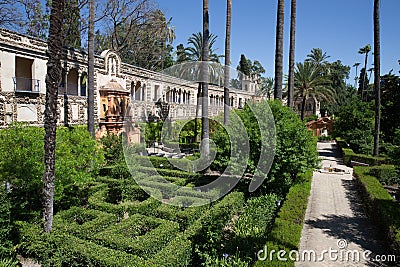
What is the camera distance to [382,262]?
7430 mm

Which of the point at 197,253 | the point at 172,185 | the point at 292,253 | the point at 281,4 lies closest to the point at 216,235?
the point at 197,253

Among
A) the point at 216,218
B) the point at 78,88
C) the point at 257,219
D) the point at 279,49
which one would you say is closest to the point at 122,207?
the point at 216,218

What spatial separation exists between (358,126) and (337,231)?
18.4 meters

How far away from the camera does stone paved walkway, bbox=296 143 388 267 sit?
7604mm

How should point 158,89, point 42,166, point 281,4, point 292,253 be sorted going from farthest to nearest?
point 158,89, point 281,4, point 42,166, point 292,253

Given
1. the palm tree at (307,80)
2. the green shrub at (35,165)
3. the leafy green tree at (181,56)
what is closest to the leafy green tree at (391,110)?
the palm tree at (307,80)

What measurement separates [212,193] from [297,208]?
3411mm

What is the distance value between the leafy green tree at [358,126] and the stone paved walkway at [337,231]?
1106 cm

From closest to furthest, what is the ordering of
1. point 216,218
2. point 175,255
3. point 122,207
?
point 175,255 → point 216,218 → point 122,207

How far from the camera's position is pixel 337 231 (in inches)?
367

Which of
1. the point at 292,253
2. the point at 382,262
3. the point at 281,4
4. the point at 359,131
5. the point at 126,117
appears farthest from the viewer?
the point at 359,131

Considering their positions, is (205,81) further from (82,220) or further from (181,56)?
(181,56)

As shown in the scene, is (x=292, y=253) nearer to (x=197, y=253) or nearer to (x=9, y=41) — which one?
(x=197, y=253)

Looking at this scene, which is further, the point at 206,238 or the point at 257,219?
the point at 257,219
